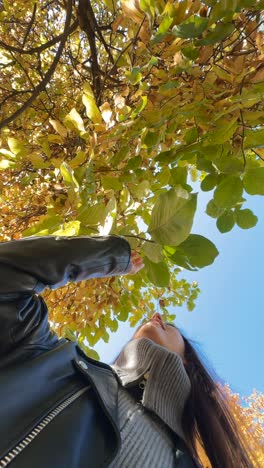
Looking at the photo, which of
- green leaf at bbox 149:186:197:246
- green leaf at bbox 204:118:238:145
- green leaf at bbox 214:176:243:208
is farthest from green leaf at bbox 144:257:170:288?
green leaf at bbox 204:118:238:145

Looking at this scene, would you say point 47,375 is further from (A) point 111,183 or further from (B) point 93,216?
(A) point 111,183

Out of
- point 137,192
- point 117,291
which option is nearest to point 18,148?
point 137,192

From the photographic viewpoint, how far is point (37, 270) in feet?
2.24

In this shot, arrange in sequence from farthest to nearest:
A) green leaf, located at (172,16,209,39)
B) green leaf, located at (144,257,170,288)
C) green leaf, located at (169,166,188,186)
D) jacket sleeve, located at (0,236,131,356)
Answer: green leaf, located at (169,166,188,186), green leaf, located at (144,257,170,288), green leaf, located at (172,16,209,39), jacket sleeve, located at (0,236,131,356)

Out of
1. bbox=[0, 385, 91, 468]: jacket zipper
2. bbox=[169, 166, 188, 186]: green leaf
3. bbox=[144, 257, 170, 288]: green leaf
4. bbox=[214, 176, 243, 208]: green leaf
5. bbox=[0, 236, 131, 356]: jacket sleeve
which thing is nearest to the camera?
bbox=[0, 385, 91, 468]: jacket zipper

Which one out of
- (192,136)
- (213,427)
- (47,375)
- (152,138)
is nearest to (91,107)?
(152,138)

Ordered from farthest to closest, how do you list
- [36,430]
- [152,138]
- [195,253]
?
[152,138] → [195,253] → [36,430]

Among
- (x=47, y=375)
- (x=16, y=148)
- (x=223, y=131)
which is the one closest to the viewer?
(x=47, y=375)

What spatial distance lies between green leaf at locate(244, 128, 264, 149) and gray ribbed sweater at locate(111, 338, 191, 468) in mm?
690

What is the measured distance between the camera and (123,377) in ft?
3.76

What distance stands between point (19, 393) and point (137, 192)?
0.75 metres

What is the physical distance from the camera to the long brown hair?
1.18m

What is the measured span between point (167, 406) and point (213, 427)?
0.83ft

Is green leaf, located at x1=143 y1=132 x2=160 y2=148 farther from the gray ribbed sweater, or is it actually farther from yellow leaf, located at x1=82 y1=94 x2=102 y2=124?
the gray ribbed sweater
